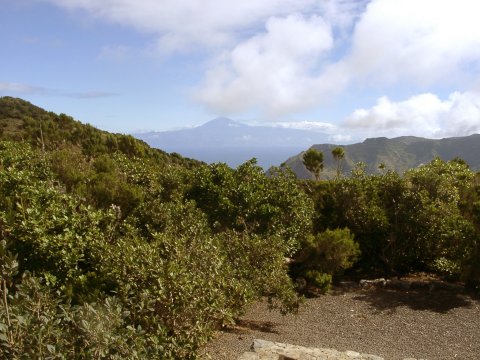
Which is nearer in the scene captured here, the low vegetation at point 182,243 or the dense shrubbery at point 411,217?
the low vegetation at point 182,243

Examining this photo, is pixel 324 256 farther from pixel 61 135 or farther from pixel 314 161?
pixel 61 135

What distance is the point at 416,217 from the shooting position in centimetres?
1623

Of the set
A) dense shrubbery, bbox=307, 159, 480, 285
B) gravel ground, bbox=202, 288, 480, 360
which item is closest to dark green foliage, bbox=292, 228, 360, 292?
gravel ground, bbox=202, 288, 480, 360

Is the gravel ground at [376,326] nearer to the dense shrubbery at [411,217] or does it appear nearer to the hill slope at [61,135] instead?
the dense shrubbery at [411,217]

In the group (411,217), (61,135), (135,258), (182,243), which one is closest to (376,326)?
(411,217)

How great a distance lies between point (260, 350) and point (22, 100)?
64636 millimetres

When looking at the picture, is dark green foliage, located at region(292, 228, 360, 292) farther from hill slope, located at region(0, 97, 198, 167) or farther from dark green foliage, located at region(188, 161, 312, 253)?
hill slope, located at region(0, 97, 198, 167)

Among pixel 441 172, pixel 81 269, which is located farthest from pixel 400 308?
pixel 81 269

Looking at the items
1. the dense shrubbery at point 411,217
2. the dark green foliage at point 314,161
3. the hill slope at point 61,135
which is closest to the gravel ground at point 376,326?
the dense shrubbery at point 411,217

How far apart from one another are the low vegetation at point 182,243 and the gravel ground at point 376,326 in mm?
759

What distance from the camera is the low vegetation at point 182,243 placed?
5.33 metres

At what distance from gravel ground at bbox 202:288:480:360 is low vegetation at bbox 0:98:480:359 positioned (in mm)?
759

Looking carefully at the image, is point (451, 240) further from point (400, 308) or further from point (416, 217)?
point (400, 308)

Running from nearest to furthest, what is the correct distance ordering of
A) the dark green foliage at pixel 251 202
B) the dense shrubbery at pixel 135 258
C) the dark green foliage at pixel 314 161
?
the dense shrubbery at pixel 135 258, the dark green foliage at pixel 251 202, the dark green foliage at pixel 314 161
